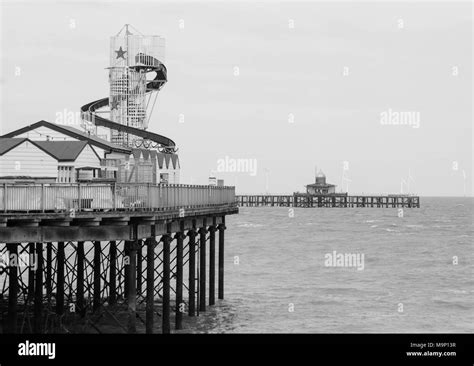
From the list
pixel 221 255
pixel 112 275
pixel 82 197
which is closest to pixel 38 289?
pixel 82 197

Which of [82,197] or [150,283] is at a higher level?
[82,197]

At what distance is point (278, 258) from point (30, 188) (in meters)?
58.0

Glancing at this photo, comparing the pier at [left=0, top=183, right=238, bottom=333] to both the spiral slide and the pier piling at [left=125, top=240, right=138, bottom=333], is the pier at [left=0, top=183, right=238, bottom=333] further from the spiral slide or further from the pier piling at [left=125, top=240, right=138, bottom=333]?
the spiral slide

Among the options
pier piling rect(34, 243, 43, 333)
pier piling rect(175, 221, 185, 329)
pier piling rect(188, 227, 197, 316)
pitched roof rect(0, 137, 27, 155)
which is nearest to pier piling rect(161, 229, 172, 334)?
pier piling rect(175, 221, 185, 329)

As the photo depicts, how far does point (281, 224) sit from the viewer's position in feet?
500

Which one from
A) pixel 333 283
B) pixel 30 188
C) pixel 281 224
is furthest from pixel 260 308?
pixel 281 224

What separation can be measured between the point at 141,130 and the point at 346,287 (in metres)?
16.9

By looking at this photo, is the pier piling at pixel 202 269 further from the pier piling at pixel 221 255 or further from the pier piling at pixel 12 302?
the pier piling at pixel 12 302

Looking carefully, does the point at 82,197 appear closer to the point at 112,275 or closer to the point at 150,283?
the point at 150,283

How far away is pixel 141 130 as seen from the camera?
56.9m

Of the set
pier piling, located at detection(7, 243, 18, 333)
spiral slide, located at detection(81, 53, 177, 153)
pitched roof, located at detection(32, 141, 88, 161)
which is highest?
spiral slide, located at detection(81, 53, 177, 153)

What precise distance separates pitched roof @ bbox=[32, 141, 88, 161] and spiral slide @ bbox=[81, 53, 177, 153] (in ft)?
54.3

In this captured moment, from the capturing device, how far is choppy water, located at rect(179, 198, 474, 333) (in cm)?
4556
